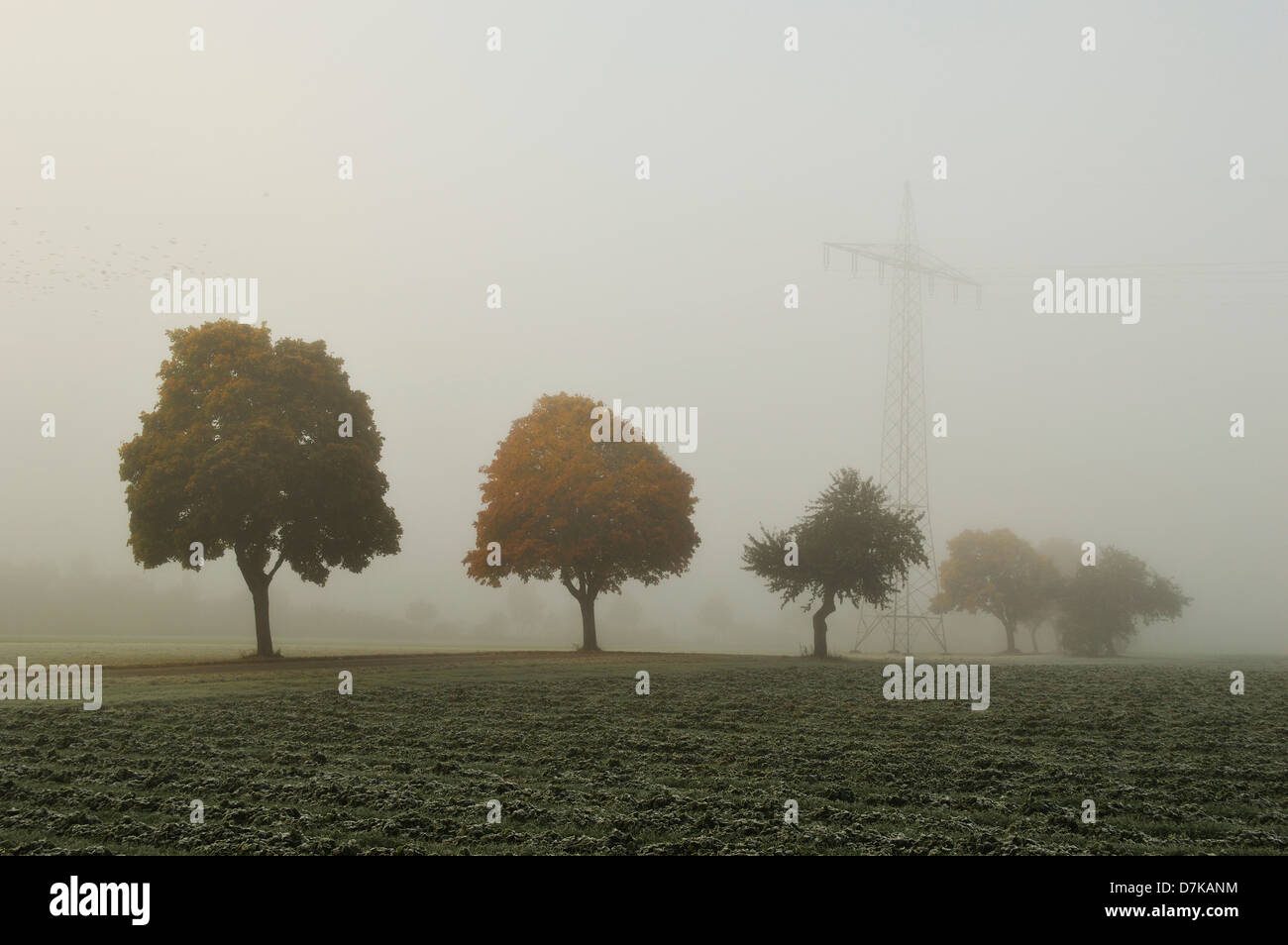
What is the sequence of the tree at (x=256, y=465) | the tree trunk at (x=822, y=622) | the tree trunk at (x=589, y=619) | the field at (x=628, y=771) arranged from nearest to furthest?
the field at (x=628, y=771)
the tree at (x=256, y=465)
the tree trunk at (x=822, y=622)
the tree trunk at (x=589, y=619)

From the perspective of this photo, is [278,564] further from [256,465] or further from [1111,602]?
[1111,602]

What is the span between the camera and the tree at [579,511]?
196ft

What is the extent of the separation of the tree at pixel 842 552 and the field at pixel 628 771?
1929cm

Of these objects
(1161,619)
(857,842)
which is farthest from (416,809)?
(1161,619)

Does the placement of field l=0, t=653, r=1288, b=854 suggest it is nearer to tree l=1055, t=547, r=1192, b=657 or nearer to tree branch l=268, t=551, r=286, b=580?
tree branch l=268, t=551, r=286, b=580

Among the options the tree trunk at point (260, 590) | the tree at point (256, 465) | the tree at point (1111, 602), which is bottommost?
the tree at point (1111, 602)

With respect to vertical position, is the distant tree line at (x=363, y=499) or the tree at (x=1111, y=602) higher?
the distant tree line at (x=363, y=499)

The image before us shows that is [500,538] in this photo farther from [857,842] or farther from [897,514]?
[857,842]

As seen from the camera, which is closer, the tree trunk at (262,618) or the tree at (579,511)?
the tree trunk at (262,618)

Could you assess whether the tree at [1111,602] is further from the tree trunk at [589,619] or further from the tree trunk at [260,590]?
the tree trunk at [260,590]

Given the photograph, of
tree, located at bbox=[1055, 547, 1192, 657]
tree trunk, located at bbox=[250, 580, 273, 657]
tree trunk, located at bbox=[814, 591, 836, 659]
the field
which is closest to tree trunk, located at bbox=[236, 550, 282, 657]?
tree trunk, located at bbox=[250, 580, 273, 657]

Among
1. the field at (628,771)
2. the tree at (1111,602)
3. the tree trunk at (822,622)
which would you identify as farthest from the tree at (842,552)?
the tree at (1111,602)

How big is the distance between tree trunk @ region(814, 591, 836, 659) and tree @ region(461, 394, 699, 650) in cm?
980
